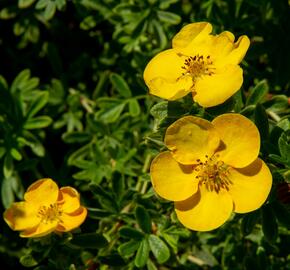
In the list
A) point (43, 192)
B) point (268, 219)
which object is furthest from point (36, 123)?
point (268, 219)

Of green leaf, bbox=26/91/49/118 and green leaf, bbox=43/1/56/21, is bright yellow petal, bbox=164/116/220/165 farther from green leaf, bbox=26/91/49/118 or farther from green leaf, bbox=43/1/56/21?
green leaf, bbox=43/1/56/21

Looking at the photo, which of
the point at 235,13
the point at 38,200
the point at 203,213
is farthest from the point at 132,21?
the point at 203,213

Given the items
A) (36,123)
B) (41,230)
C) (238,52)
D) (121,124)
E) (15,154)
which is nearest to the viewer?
(238,52)

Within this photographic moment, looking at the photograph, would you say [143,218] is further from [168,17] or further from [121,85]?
[168,17]

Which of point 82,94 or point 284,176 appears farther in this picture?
point 82,94

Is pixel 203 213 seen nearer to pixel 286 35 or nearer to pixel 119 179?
pixel 119 179

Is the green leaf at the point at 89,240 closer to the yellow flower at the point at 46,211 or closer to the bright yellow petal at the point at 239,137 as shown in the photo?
the yellow flower at the point at 46,211

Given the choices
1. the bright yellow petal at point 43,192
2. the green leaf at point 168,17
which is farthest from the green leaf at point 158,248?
the green leaf at point 168,17
